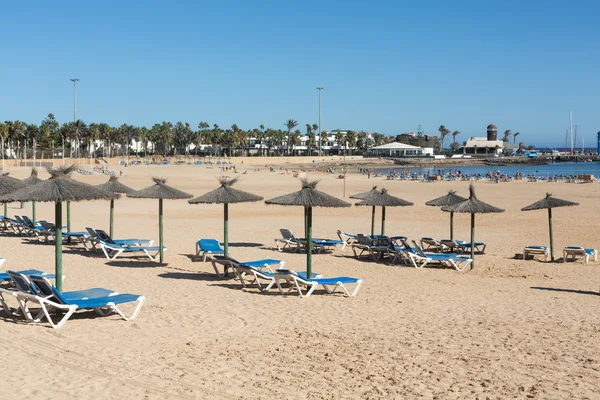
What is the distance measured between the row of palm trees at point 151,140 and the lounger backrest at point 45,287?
72.9 m

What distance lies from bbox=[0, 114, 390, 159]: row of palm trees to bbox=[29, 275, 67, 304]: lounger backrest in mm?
72922

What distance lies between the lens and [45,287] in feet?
29.8

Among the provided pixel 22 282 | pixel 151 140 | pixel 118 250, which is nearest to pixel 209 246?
pixel 118 250

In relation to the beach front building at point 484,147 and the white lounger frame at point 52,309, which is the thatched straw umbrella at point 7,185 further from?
the beach front building at point 484,147

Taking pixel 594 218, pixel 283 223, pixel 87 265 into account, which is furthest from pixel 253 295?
pixel 594 218

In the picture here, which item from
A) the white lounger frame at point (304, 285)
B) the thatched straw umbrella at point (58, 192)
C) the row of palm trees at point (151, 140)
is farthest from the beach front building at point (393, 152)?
the thatched straw umbrella at point (58, 192)

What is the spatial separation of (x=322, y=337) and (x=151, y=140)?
112984 mm

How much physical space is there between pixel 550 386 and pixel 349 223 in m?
17.8

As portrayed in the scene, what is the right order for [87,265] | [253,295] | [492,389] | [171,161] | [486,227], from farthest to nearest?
[171,161] → [486,227] → [87,265] → [253,295] → [492,389]

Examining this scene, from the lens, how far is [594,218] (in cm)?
2602

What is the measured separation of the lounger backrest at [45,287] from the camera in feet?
29.4

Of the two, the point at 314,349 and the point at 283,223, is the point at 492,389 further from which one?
the point at 283,223

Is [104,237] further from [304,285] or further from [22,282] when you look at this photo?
[22,282]

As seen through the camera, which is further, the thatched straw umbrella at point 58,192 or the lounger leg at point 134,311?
the thatched straw umbrella at point 58,192
